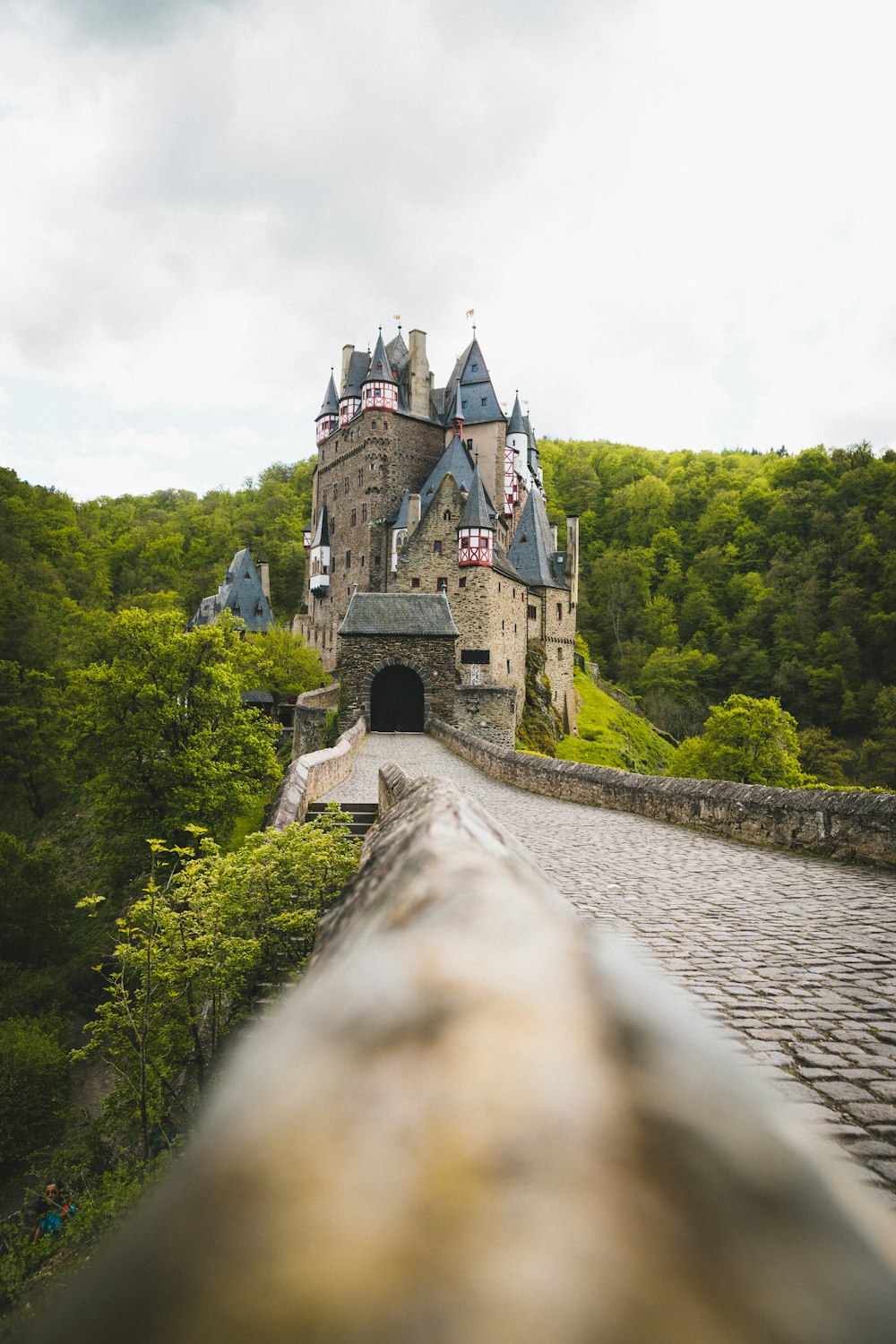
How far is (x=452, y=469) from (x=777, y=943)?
41055mm

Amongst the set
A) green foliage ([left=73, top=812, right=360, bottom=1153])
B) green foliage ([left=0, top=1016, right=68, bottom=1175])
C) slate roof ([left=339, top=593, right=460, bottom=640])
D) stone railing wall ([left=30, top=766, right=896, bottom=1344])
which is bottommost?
green foliage ([left=0, top=1016, right=68, bottom=1175])

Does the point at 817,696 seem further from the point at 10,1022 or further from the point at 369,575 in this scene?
the point at 10,1022

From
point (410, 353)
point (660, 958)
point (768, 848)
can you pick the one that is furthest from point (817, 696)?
point (660, 958)

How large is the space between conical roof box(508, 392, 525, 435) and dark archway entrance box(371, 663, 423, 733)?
30316mm

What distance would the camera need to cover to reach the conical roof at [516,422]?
174ft

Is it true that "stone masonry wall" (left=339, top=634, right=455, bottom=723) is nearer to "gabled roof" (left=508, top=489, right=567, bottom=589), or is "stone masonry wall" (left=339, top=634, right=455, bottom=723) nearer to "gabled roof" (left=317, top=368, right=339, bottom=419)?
"gabled roof" (left=508, top=489, right=567, bottom=589)

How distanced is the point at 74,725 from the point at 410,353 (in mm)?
41094

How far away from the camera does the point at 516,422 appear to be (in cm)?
5309

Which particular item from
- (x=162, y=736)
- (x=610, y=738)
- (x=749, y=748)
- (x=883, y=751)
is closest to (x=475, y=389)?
(x=610, y=738)

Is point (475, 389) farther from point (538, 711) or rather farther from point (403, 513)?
point (538, 711)

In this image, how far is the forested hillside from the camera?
59156 millimetres

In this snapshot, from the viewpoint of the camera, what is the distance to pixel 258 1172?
72cm

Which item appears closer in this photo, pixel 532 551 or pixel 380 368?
pixel 532 551

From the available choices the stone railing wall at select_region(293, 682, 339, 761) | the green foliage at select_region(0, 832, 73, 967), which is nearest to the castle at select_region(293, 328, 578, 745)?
the stone railing wall at select_region(293, 682, 339, 761)
